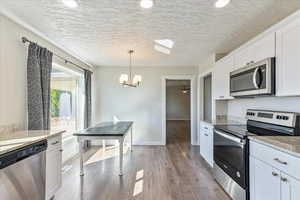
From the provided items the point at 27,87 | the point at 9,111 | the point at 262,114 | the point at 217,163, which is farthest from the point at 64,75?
the point at 262,114

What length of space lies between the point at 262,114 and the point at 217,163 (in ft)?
3.58

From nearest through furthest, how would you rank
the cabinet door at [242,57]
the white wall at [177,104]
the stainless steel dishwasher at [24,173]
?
the stainless steel dishwasher at [24,173]
the cabinet door at [242,57]
the white wall at [177,104]

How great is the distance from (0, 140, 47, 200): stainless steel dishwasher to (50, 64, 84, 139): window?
2.08 metres

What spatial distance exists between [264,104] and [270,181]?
Answer: 5.03 ft

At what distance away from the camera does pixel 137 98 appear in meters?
6.15

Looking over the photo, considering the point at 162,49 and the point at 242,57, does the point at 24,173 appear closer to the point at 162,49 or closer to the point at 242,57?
the point at 242,57

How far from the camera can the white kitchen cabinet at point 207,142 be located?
359 cm

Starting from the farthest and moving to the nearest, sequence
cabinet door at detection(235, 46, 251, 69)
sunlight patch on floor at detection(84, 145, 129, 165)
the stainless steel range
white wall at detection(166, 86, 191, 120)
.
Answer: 1. white wall at detection(166, 86, 191, 120)
2. sunlight patch on floor at detection(84, 145, 129, 165)
3. cabinet door at detection(235, 46, 251, 69)
4. the stainless steel range

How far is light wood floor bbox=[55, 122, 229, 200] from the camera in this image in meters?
2.82

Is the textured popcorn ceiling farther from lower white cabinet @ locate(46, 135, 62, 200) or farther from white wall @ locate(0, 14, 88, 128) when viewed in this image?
lower white cabinet @ locate(46, 135, 62, 200)

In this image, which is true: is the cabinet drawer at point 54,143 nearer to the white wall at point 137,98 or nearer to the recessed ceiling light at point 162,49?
the recessed ceiling light at point 162,49

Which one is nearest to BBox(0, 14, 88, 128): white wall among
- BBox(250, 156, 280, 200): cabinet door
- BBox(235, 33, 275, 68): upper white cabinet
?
BBox(250, 156, 280, 200): cabinet door

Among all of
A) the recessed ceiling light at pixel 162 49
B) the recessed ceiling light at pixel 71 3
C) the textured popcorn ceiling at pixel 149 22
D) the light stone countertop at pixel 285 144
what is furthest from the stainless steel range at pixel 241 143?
the recessed ceiling light at pixel 71 3

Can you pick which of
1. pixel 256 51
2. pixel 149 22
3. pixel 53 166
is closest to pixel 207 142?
pixel 256 51
